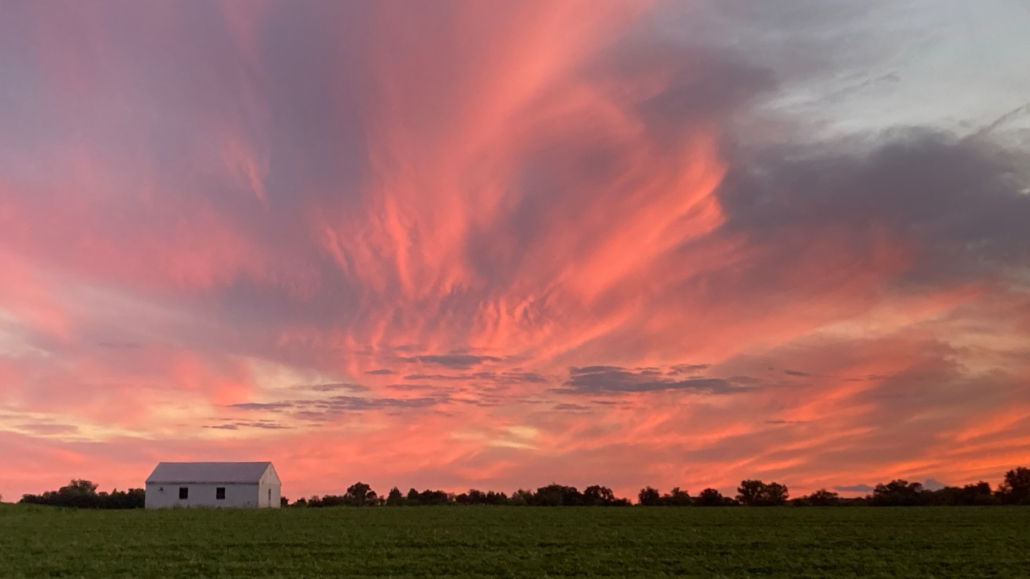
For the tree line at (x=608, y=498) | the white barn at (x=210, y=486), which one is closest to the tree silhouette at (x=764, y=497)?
the tree line at (x=608, y=498)

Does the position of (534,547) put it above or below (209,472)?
below

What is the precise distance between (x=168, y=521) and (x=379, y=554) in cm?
2880

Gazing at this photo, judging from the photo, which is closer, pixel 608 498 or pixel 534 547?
pixel 534 547

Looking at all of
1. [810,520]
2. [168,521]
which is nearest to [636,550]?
[810,520]

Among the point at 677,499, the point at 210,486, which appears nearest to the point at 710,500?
the point at 677,499

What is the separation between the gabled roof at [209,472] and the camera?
9006 centimetres

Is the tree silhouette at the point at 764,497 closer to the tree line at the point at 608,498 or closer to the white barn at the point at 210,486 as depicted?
the tree line at the point at 608,498

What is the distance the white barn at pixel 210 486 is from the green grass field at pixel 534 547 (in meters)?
32.9

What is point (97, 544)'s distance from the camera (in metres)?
41.0

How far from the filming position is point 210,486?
89438 millimetres

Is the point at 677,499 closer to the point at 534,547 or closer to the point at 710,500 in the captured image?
the point at 710,500

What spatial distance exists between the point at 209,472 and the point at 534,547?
2574 inches

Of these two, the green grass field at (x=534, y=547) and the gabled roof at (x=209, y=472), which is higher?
the gabled roof at (x=209, y=472)

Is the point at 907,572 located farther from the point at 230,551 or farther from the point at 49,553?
the point at 49,553
